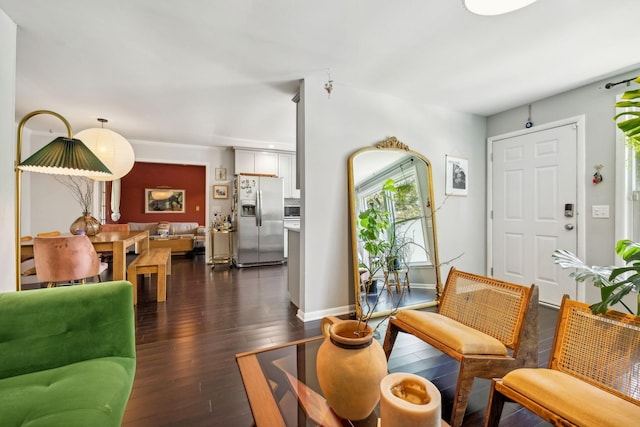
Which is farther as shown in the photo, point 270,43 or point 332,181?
point 332,181

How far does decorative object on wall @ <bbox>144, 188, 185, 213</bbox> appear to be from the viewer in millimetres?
7359

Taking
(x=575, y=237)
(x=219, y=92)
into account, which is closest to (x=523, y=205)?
(x=575, y=237)

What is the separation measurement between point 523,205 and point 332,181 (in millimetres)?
2488

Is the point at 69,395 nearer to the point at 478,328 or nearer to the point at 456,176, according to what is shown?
the point at 478,328

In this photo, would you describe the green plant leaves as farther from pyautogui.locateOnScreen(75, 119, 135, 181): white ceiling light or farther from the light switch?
pyautogui.locateOnScreen(75, 119, 135, 181): white ceiling light

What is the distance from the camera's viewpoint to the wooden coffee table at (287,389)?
0.91 m

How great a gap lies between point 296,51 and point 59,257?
2.77 meters

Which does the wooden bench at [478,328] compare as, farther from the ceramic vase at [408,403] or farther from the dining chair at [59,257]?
the dining chair at [59,257]

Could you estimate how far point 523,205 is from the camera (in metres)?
3.37

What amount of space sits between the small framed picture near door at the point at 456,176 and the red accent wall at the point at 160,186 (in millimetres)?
5634

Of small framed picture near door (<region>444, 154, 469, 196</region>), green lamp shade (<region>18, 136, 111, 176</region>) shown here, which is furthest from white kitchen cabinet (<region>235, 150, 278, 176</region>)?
green lamp shade (<region>18, 136, 111, 176</region>)

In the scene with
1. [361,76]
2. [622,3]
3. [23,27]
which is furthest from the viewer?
[361,76]

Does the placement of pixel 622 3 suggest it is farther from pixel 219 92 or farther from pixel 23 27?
pixel 23 27

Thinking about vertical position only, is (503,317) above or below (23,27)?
below
